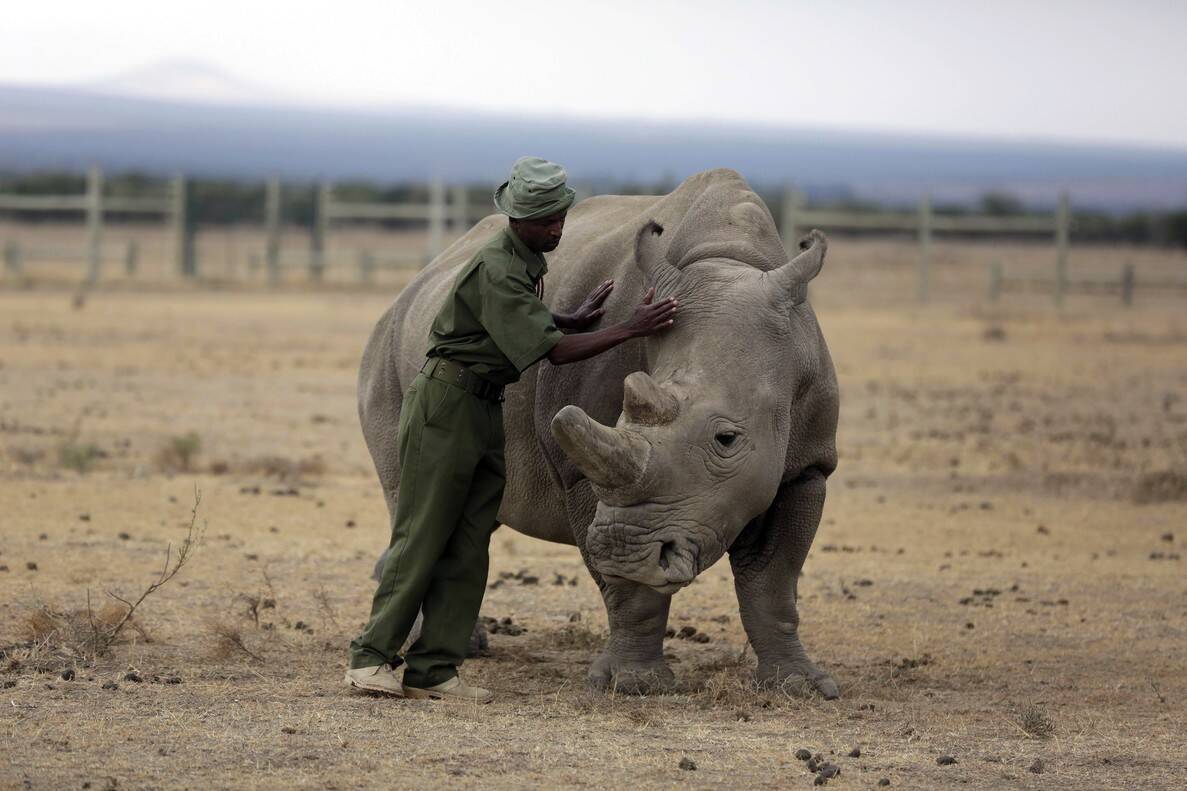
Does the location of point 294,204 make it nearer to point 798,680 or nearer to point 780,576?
point 780,576

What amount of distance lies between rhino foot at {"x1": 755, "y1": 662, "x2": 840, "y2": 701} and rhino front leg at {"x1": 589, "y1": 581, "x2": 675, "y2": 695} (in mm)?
408

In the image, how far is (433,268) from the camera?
890cm

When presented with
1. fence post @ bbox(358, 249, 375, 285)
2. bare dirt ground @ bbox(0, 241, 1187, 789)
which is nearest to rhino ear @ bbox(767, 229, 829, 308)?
bare dirt ground @ bbox(0, 241, 1187, 789)

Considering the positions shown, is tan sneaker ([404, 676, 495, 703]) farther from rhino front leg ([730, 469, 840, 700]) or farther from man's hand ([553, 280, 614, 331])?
man's hand ([553, 280, 614, 331])

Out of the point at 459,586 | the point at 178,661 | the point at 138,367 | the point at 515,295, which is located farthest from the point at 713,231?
the point at 138,367

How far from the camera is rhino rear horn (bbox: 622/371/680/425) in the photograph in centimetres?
623

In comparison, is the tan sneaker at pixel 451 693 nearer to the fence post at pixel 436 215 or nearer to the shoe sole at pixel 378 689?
the shoe sole at pixel 378 689

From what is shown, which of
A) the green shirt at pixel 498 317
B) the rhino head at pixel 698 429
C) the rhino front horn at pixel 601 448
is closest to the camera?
Result: the rhino front horn at pixel 601 448

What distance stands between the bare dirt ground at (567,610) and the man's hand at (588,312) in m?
1.48

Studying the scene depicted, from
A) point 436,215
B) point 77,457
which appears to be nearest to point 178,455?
point 77,457

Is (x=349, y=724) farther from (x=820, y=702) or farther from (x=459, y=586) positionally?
(x=820, y=702)

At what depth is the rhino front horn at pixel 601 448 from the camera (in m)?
6.05

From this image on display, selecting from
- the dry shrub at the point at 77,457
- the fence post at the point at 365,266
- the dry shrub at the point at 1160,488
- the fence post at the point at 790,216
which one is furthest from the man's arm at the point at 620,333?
the fence post at the point at 365,266

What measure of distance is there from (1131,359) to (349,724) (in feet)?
61.9
